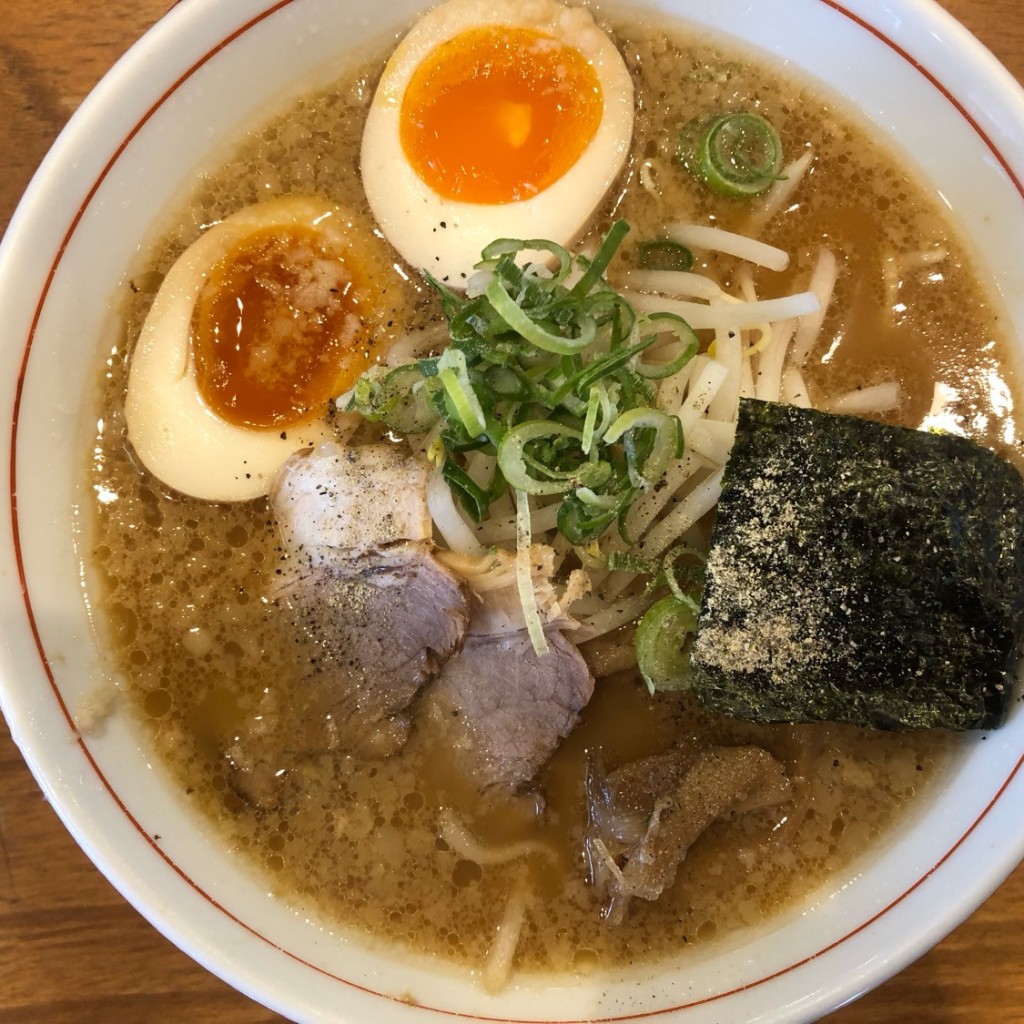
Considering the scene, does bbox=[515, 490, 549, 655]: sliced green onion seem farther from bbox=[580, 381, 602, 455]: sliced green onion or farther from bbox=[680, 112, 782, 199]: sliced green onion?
bbox=[680, 112, 782, 199]: sliced green onion

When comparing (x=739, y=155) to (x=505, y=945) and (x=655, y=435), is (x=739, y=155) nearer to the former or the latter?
(x=655, y=435)

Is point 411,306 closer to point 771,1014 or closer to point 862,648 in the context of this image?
point 862,648

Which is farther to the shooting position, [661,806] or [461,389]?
→ [661,806]

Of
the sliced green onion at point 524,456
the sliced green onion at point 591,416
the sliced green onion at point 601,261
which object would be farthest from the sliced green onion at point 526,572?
the sliced green onion at point 601,261

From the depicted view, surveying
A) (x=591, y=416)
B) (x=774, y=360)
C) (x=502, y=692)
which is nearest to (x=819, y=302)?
(x=774, y=360)

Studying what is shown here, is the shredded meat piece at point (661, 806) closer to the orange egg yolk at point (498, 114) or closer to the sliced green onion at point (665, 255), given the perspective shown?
the sliced green onion at point (665, 255)

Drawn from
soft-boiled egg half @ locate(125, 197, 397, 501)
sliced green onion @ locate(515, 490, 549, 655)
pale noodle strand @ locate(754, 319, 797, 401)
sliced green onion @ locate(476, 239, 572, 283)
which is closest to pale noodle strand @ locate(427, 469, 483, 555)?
sliced green onion @ locate(515, 490, 549, 655)
